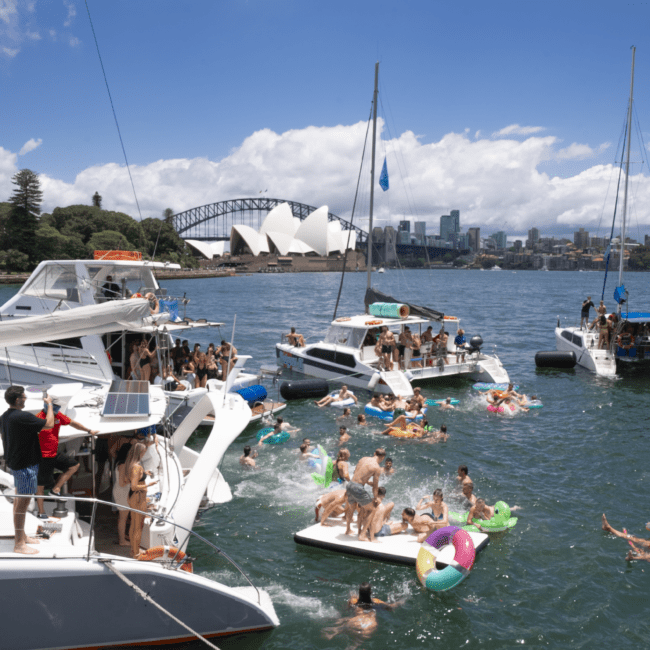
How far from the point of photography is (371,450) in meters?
14.8

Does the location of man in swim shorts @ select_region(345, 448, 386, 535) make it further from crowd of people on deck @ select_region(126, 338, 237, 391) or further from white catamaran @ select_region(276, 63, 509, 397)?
white catamaran @ select_region(276, 63, 509, 397)

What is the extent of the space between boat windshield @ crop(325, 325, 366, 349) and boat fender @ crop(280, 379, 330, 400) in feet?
7.12

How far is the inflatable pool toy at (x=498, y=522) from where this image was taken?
10312 millimetres

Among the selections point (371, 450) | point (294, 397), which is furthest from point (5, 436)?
point (294, 397)

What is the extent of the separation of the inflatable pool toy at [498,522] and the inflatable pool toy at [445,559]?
1.32 metres

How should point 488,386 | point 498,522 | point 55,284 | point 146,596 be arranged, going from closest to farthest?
point 146,596
point 498,522
point 55,284
point 488,386

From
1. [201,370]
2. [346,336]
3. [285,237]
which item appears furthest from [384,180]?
[285,237]

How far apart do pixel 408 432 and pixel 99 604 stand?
35.8ft

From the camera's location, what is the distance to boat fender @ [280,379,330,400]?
2006 centimetres

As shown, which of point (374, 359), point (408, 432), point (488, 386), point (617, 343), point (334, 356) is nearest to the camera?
point (408, 432)

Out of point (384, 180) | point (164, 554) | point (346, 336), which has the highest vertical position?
→ point (384, 180)

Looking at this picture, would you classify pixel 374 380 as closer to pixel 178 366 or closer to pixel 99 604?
pixel 178 366

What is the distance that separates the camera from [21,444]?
20.5ft

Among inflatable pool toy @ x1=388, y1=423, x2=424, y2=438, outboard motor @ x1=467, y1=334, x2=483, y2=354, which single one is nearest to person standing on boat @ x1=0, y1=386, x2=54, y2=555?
inflatable pool toy @ x1=388, y1=423, x2=424, y2=438
